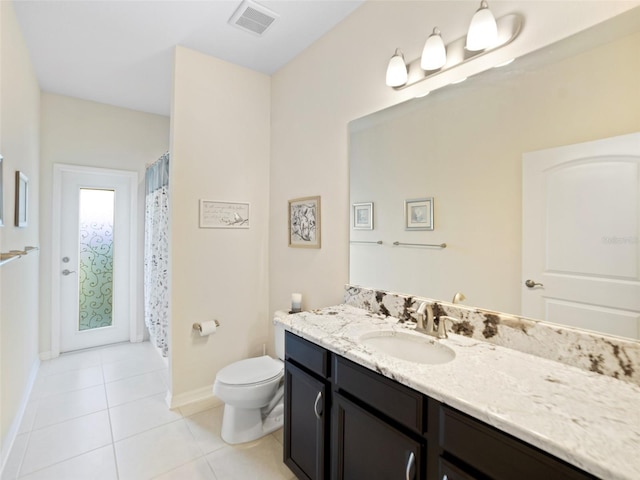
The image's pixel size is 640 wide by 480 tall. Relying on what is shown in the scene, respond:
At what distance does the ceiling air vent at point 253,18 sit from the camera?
1.95 meters

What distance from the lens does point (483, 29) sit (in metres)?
1.29

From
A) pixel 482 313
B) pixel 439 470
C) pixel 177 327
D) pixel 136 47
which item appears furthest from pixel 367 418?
pixel 136 47

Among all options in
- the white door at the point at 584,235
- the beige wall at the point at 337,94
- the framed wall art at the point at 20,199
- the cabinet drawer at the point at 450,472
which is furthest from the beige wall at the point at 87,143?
the white door at the point at 584,235

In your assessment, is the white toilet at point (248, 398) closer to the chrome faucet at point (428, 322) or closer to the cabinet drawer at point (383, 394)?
the cabinet drawer at point (383, 394)

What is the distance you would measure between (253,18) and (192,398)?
2.85 metres

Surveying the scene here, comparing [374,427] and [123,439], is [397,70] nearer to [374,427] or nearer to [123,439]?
[374,427]

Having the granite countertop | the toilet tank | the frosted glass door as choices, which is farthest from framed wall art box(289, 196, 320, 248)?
the frosted glass door

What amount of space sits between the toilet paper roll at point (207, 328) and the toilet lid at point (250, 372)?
418 millimetres

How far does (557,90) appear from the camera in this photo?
116 centimetres

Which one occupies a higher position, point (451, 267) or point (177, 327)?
point (451, 267)

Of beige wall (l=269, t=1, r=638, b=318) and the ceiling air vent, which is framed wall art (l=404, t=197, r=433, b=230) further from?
the ceiling air vent

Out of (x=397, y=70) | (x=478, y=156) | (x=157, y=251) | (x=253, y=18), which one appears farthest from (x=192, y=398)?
(x=253, y=18)

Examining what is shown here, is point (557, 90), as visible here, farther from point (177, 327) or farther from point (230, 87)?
point (177, 327)

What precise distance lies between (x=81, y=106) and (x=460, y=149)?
3.96m
